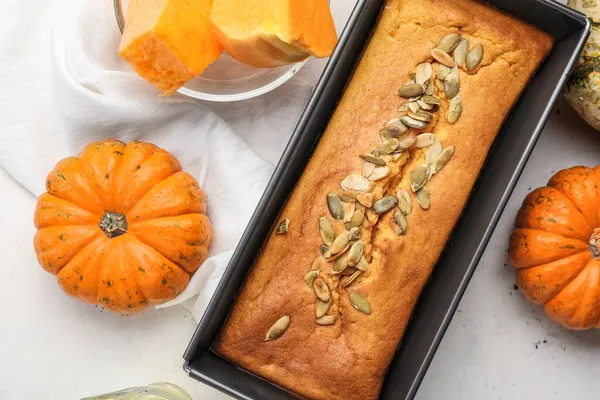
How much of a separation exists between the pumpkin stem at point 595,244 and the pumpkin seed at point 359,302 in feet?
2.12

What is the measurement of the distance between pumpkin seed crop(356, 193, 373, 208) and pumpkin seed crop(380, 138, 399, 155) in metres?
0.11

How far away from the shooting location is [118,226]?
5.57 feet

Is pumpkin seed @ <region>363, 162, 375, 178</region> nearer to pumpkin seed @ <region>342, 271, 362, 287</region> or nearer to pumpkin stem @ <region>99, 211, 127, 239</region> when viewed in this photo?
pumpkin seed @ <region>342, 271, 362, 287</region>

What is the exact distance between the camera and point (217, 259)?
182 centimetres

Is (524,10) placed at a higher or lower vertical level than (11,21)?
higher

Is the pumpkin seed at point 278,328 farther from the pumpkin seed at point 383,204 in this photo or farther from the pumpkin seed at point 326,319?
the pumpkin seed at point 383,204

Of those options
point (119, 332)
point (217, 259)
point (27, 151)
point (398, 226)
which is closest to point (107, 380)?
point (119, 332)

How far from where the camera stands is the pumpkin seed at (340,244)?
1542mm

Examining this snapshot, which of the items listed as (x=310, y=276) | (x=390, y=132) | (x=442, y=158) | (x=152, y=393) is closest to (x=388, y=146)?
(x=390, y=132)

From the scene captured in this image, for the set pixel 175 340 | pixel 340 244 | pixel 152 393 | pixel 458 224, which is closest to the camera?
pixel 340 244

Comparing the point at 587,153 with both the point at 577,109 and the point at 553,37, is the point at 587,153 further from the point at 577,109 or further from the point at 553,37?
the point at 553,37

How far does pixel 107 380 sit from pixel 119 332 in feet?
0.46

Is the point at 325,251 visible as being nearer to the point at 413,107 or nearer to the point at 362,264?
the point at 362,264

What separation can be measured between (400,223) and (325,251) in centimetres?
19
